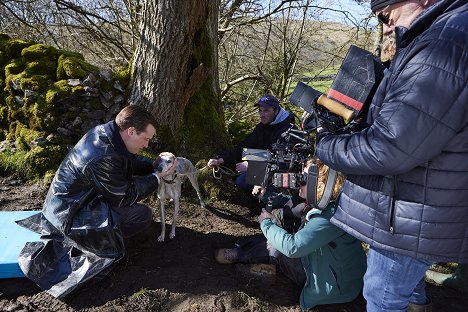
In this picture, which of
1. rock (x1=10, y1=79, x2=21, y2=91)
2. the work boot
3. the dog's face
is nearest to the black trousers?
the dog's face

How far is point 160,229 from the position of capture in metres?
4.37

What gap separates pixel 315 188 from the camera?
253cm

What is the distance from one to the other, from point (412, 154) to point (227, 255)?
2384mm

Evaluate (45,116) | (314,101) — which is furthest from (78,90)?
(314,101)

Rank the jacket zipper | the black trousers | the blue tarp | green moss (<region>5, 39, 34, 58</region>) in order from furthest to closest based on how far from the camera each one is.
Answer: green moss (<region>5, 39, 34, 58</region>) < the black trousers < the blue tarp < the jacket zipper

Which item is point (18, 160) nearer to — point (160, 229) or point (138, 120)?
point (160, 229)

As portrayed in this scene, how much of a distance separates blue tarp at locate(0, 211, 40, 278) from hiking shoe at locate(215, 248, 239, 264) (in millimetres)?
1852

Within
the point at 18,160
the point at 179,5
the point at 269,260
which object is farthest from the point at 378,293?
the point at 18,160

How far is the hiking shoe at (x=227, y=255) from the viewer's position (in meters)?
3.65

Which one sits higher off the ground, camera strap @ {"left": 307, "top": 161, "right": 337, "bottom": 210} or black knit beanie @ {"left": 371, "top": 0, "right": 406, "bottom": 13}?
black knit beanie @ {"left": 371, "top": 0, "right": 406, "bottom": 13}

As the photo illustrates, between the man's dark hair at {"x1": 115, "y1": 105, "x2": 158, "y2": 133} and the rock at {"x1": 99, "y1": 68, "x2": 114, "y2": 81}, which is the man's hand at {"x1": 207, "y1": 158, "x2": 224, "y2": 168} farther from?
the rock at {"x1": 99, "y1": 68, "x2": 114, "y2": 81}

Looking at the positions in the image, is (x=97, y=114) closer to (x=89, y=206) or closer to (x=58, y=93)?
(x=58, y=93)

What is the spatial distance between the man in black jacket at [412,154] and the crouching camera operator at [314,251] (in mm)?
472

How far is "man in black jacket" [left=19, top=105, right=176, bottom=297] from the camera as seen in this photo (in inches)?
126
